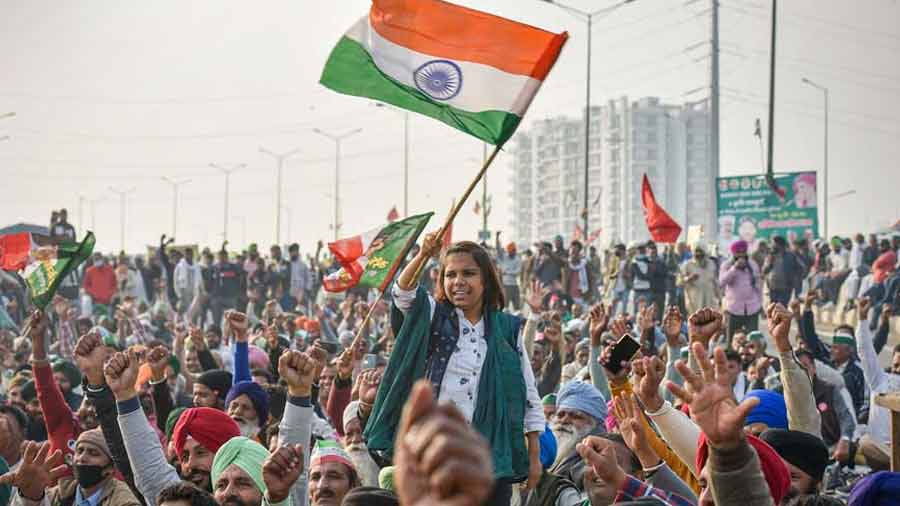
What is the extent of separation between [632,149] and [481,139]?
19044 cm

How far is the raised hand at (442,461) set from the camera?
1879 mm

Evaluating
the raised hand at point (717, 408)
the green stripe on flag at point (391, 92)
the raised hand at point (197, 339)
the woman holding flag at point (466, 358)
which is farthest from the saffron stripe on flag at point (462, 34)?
the raised hand at point (717, 408)

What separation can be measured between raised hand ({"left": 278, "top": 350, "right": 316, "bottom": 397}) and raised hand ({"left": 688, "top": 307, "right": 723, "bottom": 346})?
198 cm

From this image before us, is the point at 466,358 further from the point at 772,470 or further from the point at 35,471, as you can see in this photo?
the point at 35,471

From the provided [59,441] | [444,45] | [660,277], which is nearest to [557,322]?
[444,45]

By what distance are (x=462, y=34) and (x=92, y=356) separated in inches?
108

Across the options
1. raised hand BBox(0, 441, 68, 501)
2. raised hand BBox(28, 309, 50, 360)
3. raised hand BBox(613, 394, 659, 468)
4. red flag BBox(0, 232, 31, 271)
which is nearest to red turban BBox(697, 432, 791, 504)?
raised hand BBox(613, 394, 659, 468)

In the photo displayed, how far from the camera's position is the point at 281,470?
190 inches

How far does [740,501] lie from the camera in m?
3.37

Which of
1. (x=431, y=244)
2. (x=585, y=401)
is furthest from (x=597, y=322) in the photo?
(x=431, y=244)

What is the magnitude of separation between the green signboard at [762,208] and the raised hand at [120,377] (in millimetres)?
27796

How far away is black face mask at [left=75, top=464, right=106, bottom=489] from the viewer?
6129 millimetres

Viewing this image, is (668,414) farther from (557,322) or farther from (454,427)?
(557,322)

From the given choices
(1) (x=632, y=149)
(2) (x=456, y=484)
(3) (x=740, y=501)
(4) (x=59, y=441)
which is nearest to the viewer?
(2) (x=456, y=484)
